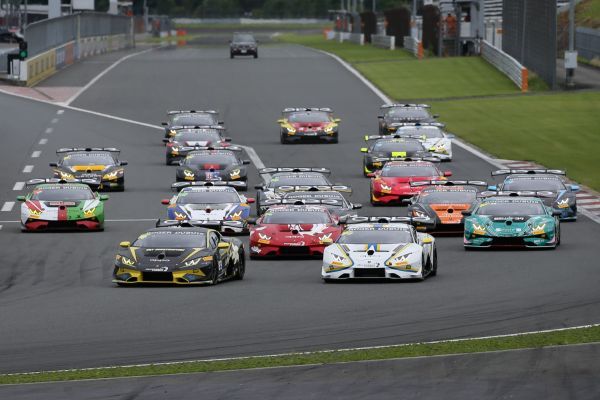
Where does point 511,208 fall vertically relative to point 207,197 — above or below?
above

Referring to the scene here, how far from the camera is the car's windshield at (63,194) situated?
1613 inches

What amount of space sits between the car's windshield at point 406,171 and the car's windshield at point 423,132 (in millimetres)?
10478

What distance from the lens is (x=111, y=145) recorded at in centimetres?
6309

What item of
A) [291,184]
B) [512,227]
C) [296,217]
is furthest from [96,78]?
[512,227]

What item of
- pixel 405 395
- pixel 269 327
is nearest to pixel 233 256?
pixel 269 327

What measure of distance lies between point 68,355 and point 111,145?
41.9 meters

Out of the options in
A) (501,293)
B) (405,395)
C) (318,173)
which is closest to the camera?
(405,395)

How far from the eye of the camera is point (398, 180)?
46094 mm

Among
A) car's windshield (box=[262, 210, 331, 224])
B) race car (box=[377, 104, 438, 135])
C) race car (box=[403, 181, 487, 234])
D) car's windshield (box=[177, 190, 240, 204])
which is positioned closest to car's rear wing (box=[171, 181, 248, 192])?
car's windshield (box=[177, 190, 240, 204])

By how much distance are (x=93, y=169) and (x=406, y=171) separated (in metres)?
9.99

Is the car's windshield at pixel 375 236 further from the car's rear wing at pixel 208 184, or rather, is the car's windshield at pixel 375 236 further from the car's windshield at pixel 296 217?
the car's rear wing at pixel 208 184

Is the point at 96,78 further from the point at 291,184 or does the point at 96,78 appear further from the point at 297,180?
the point at 291,184

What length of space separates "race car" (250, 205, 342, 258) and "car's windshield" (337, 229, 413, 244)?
3454 mm

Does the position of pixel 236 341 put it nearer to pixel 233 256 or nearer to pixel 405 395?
pixel 405 395
